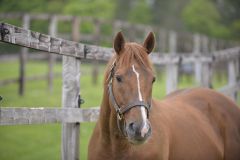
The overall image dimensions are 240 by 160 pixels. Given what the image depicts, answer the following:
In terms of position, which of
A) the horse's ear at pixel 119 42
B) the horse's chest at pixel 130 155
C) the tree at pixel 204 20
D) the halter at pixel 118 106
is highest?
the tree at pixel 204 20

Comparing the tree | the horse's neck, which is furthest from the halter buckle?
the tree

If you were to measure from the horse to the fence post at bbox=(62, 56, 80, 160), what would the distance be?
53 centimetres

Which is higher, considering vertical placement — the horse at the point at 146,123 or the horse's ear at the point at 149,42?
the horse's ear at the point at 149,42

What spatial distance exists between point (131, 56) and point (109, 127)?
2.31ft

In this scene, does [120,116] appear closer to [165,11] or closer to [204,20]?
[204,20]

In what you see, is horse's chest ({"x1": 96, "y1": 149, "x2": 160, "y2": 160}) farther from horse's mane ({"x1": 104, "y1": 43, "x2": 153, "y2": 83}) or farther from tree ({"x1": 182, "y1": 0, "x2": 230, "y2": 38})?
tree ({"x1": 182, "y1": 0, "x2": 230, "y2": 38})

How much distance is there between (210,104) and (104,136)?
73.8 inches

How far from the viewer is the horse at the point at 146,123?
3.54 meters

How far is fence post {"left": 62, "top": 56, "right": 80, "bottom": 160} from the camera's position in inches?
181

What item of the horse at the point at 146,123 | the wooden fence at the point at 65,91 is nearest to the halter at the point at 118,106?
the horse at the point at 146,123

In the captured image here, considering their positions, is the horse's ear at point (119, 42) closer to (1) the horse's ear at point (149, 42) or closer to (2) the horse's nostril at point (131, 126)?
(1) the horse's ear at point (149, 42)

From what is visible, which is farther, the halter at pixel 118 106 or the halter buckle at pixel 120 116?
the halter buckle at pixel 120 116

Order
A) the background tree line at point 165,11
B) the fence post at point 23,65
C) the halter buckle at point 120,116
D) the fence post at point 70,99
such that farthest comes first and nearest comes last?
the background tree line at point 165,11
the fence post at point 23,65
the fence post at point 70,99
the halter buckle at point 120,116

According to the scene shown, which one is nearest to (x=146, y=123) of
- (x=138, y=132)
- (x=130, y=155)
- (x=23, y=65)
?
(x=138, y=132)
